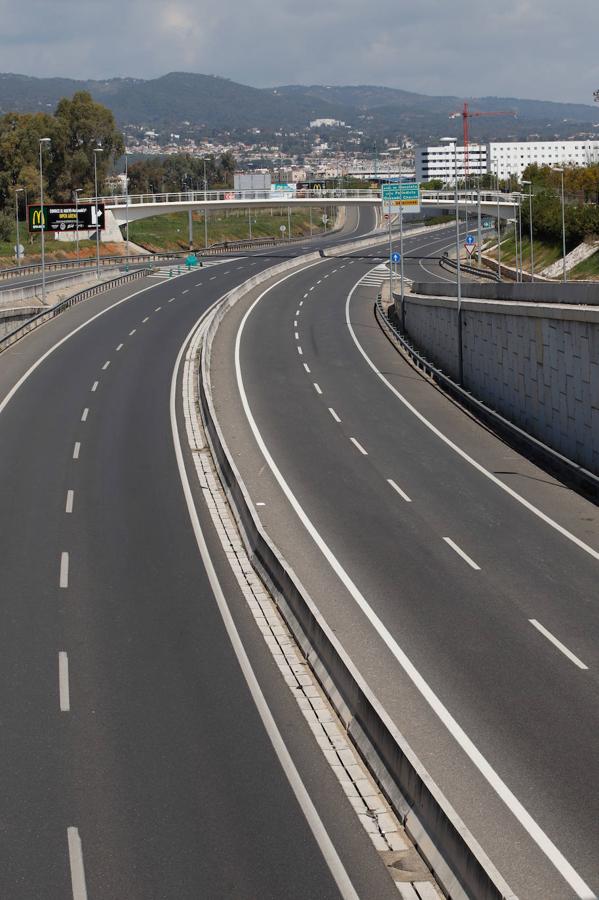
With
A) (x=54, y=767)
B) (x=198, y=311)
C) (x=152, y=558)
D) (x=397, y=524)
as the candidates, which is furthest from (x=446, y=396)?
(x=54, y=767)

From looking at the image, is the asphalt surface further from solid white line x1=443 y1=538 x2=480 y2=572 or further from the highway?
solid white line x1=443 y1=538 x2=480 y2=572

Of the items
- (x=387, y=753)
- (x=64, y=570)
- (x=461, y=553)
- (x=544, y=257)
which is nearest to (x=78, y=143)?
(x=544, y=257)

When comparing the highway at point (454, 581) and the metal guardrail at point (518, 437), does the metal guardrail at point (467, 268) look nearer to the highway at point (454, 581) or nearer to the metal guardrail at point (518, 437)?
the metal guardrail at point (518, 437)

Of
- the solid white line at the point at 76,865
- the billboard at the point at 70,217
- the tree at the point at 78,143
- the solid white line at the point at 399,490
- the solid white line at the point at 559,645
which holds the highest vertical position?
the tree at the point at 78,143

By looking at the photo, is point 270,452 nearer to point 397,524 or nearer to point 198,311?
point 397,524

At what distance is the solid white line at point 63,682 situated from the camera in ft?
60.7

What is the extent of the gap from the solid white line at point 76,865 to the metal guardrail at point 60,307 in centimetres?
4916

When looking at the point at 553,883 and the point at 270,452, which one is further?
the point at 270,452

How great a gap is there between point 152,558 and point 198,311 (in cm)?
5064

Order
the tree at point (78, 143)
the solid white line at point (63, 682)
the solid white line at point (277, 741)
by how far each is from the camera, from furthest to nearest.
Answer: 1. the tree at point (78, 143)
2. the solid white line at point (63, 682)
3. the solid white line at point (277, 741)

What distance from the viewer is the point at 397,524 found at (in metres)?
30.5

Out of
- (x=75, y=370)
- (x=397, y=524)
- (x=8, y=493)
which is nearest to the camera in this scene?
(x=397, y=524)

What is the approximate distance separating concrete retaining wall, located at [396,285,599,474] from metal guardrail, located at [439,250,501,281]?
44.0 m

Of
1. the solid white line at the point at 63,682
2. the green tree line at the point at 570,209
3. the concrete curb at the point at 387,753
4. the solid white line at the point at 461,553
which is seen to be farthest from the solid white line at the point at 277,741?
the green tree line at the point at 570,209
